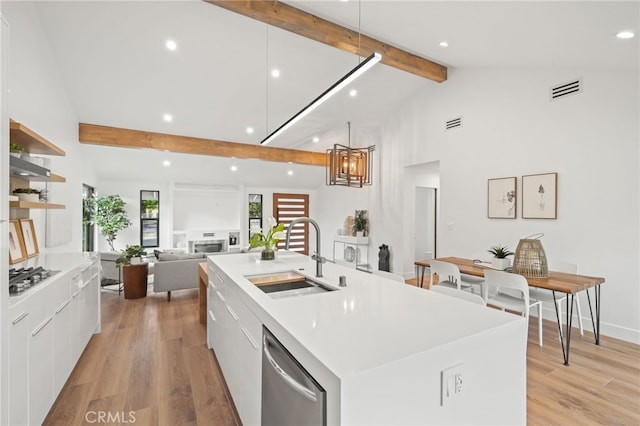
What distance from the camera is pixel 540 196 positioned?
3.87m

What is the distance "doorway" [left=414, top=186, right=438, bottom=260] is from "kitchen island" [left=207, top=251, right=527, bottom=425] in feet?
16.4

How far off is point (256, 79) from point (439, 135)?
3.17 meters

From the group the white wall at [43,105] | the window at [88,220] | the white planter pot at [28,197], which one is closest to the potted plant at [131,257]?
the white wall at [43,105]

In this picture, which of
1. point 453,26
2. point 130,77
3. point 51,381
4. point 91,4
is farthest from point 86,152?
point 453,26

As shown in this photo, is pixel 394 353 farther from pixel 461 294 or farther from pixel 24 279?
pixel 24 279

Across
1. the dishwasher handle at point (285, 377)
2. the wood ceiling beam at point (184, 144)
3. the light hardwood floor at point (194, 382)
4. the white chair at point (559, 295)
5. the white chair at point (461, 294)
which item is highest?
the wood ceiling beam at point (184, 144)

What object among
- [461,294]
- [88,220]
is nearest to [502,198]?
[461,294]

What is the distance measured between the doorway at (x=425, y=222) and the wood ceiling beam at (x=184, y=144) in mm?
2830

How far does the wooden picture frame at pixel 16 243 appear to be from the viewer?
2.25m

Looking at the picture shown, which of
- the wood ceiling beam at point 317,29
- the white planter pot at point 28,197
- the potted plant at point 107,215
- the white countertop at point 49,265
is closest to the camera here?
the white countertop at point 49,265

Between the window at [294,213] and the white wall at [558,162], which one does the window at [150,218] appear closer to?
the window at [294,213]

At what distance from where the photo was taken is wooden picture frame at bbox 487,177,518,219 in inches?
163

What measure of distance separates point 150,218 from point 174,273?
4.26 meters

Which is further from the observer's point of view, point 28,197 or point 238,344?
point 28,197
